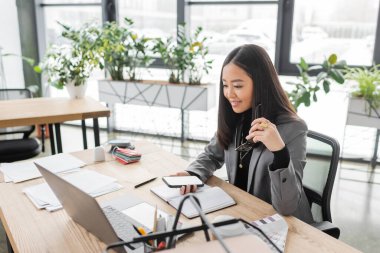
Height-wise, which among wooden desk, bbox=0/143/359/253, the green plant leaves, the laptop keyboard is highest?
the green plant leaves

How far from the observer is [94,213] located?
930 millimetres

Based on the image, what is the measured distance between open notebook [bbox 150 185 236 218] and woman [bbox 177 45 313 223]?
0.17 ft

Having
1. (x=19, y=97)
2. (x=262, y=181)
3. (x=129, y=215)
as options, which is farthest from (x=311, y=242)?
(x=19, y=97)

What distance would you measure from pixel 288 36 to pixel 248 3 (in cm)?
55

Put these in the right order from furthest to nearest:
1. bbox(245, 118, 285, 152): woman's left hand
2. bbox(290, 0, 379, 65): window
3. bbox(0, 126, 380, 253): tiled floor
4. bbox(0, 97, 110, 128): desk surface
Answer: bbox(290, 0, 379, 65): window, bbox(0, 97, 110, 128): desk surface, bbox(0, 126, 380, 253): tiled floor, bbox(245, 118, 285, 152): woman's left hand

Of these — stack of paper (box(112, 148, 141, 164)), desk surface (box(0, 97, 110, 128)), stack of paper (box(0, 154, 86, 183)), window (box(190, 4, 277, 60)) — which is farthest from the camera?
window (box(190, 4, 277, 60))

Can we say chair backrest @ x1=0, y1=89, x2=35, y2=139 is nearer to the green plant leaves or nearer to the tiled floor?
the tiled floor

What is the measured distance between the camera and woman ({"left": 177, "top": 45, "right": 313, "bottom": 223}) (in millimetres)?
1283

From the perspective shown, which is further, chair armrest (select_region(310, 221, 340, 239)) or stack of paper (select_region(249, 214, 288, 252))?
chair armrest (select_region(310, 221, 340, 239))

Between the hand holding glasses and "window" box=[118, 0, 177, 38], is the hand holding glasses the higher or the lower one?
the lower one

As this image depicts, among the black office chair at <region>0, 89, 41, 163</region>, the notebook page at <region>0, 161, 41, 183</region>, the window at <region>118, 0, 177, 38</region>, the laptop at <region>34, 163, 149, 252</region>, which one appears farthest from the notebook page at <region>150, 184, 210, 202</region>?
the window at <region>118, 0, 177, 38</region>

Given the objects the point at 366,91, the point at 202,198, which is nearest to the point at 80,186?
the point at 202,198

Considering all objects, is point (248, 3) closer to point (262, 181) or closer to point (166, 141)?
point (166, 141)

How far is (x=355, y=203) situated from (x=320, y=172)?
161 centimetres
